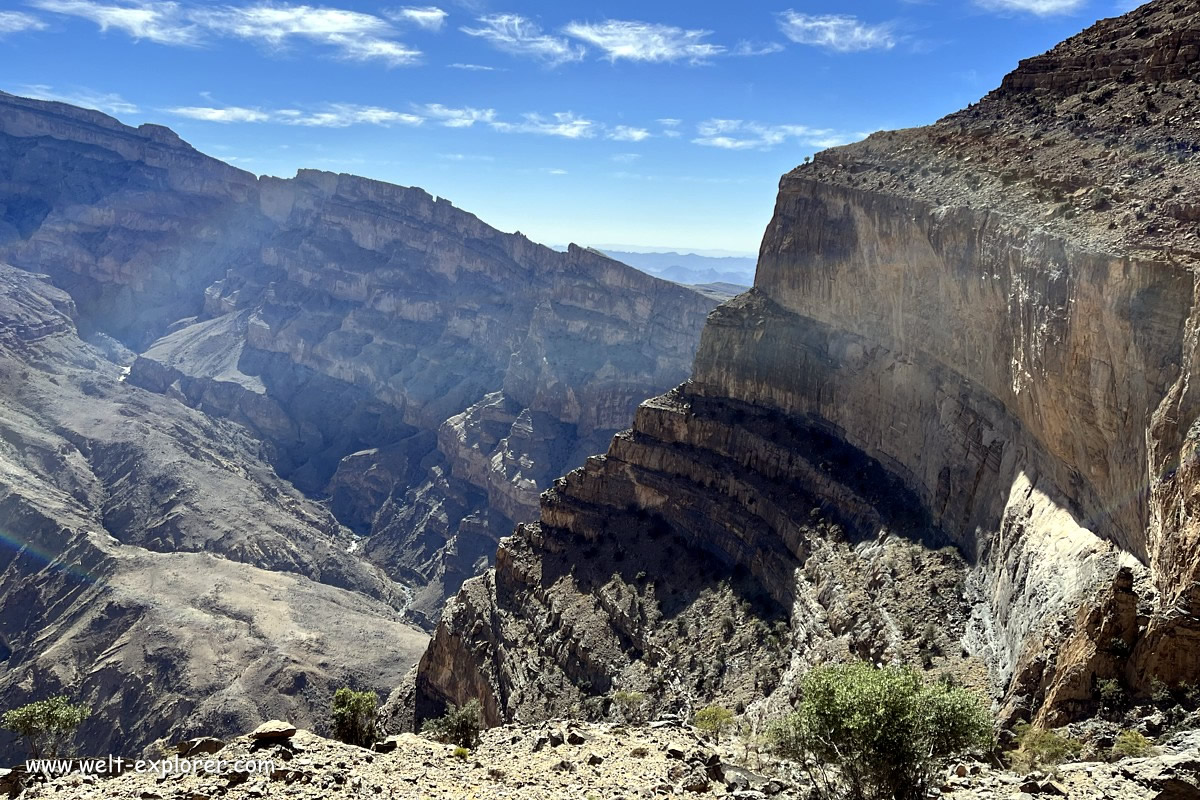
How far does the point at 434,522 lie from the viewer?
168 m

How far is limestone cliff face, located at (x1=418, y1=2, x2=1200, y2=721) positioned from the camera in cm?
3241

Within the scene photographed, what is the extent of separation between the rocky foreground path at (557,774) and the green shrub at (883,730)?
1.22 m

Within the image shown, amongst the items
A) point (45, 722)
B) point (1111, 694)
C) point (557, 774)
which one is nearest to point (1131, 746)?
point (1111, 694)

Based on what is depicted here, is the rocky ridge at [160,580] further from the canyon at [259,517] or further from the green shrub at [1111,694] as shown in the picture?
the green shrub at [1111,694]

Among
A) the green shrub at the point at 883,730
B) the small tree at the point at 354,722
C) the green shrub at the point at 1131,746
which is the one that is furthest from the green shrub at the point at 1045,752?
the small tree at the point at 354,722

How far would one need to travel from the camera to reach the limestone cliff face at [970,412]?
32.4 meters

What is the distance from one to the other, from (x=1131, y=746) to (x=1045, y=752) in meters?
2.20

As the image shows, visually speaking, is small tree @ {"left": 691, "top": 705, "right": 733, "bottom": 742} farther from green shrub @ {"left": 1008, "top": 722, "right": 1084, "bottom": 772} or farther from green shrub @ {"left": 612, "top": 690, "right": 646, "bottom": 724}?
green shrub @ {"left": 1008, "top": 722, "right": 1084, "bottom": 772}

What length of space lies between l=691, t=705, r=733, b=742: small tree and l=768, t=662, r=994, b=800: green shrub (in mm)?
13112

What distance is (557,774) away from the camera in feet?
106

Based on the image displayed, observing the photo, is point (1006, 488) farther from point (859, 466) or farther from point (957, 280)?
point (859, 466)

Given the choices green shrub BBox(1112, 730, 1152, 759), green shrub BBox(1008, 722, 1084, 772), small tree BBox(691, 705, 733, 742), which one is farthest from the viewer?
small tree BBox(691, 705, 733, 742)

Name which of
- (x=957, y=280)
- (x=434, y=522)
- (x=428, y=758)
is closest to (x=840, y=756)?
(x=428, y=758)

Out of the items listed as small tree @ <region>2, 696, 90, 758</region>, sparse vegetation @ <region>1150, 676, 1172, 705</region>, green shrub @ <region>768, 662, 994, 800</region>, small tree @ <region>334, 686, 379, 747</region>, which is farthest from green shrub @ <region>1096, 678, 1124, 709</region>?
small tree @ <region>2, 696, 90, 758</region>
